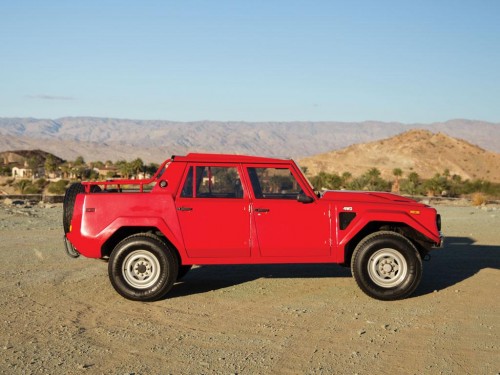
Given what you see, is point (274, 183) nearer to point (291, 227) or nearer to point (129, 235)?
point (291, 227)

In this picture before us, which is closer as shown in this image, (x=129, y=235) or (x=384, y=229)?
(x=129, y=235)

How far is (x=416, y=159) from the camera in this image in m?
90.2

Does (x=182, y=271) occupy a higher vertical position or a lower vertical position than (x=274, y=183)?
lower

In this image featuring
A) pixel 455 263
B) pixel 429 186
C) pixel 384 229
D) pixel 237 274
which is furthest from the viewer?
pixel 429 186

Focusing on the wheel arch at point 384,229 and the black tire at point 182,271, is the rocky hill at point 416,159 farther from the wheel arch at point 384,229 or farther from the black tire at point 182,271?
the wheel arch at point 384,229

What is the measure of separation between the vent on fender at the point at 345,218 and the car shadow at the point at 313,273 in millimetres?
1332

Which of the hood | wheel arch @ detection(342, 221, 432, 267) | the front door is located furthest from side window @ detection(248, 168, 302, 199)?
wheel arch @ detection(342, 221, 432, 267)

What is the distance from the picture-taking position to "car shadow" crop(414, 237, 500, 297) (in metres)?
9.26

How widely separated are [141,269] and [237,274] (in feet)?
7.61

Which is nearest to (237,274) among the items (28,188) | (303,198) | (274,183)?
(274,183)

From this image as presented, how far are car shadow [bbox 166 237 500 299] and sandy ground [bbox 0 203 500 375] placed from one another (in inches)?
Result: 1.1

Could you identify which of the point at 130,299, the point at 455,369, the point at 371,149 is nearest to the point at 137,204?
the point at 130,299

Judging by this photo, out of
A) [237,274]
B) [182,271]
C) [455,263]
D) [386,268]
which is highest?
[386,268]

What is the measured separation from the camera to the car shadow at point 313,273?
903 cm
